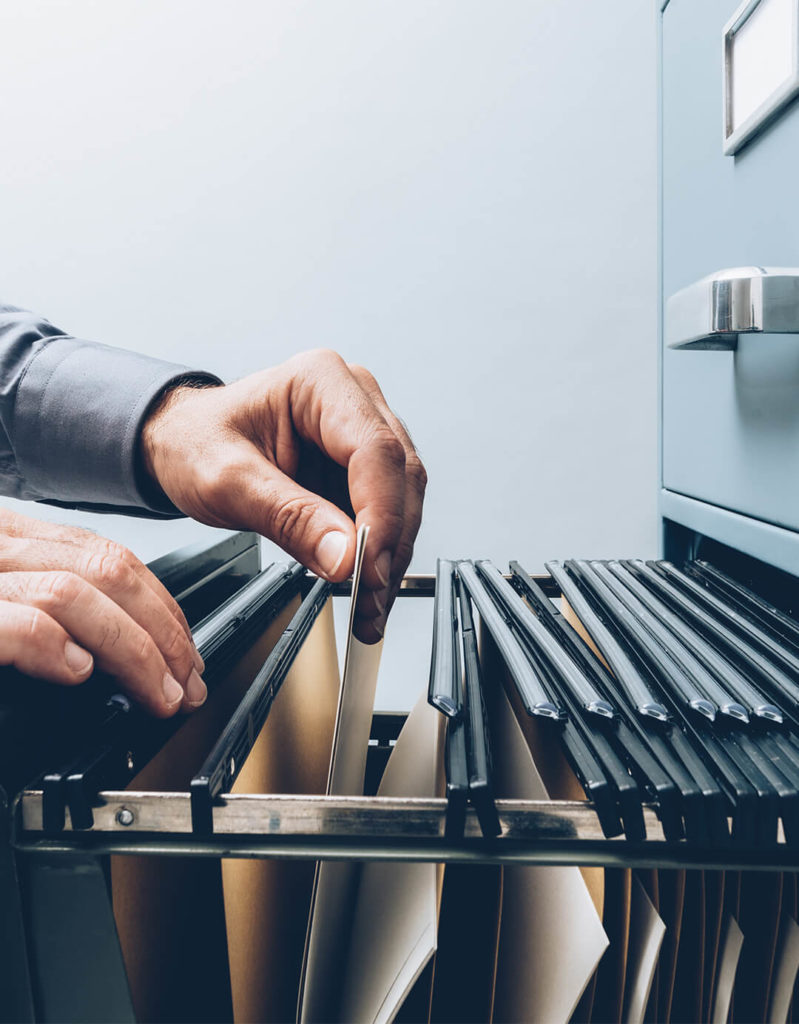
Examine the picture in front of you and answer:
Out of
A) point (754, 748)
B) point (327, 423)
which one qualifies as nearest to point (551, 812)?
point (754, 748)

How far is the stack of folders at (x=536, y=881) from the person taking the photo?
272 millimetres

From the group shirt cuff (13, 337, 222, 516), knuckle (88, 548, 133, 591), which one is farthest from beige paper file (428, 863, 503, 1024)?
shirt cuff (13, 337, 222, 516)

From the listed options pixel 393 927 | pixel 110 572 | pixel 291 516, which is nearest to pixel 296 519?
pixel 291 516

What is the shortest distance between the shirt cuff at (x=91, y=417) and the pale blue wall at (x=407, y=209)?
89 cm

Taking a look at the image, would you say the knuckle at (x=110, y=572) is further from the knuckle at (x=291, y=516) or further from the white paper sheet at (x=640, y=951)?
the white paper sheet at (x=640, y=951)

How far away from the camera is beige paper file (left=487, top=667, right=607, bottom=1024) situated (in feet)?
1.01

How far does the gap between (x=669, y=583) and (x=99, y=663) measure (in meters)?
0.42

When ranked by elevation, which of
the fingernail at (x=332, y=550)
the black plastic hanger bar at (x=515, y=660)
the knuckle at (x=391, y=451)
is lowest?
the black plastic hanger bar at (x=515, y=660)

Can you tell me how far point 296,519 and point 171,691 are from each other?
153 mm

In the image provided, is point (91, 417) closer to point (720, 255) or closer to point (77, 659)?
point (77, 659)

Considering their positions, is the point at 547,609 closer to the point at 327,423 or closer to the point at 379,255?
the point at 327,423

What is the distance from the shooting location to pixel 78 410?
0.65 m

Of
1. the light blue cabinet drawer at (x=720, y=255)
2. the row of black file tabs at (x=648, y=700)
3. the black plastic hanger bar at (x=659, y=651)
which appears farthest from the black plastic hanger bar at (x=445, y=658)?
the light blue cabinet drawer at (x=720, y=255)

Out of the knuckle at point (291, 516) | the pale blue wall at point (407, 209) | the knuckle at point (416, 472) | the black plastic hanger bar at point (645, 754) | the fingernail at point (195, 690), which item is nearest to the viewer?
the black plastic hanger bar at point (645, 754)
